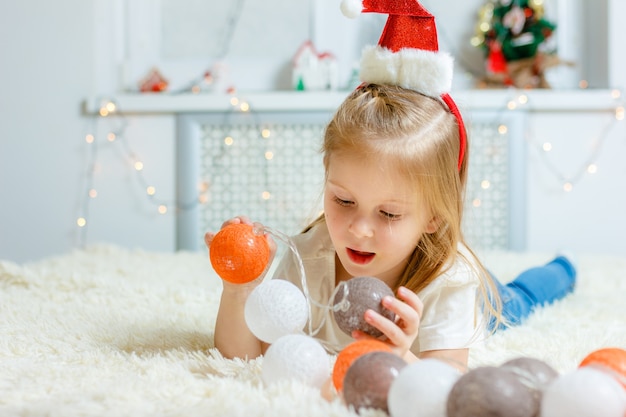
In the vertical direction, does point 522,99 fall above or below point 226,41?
below

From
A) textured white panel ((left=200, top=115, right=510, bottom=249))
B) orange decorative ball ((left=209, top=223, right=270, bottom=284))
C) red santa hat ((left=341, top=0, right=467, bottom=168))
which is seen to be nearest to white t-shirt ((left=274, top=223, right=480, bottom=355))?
orange decorative ball ((left=209, top=223, right=270, bottom=284))

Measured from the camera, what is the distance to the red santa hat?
3.34 ft

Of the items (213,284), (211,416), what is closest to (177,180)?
(213,284)

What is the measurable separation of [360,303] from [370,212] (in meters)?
0.18

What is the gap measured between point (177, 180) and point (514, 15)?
1.25m

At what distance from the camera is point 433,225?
104cm

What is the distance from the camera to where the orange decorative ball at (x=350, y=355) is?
0.70 meters

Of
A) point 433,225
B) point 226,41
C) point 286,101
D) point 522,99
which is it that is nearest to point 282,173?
point 286,101

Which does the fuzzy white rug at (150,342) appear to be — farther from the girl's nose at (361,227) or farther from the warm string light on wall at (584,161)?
the warm string light on wall at (584,161)

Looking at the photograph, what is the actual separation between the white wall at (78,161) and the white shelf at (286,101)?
52 mm

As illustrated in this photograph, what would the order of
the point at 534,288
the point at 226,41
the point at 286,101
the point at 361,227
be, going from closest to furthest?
1. the point at 361,227
2. the point at 534,288
3. the point at 286,101
4. the point at 226,41

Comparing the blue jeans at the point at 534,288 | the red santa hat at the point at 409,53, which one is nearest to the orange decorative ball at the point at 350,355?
the red santa hat at the point at 409,53

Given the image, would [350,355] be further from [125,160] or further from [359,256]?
[125,160]

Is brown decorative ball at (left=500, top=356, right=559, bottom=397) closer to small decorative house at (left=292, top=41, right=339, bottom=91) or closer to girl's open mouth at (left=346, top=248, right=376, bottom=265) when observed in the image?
girl's open mouth at (left=346, top=248, right=376, bottom=265)
